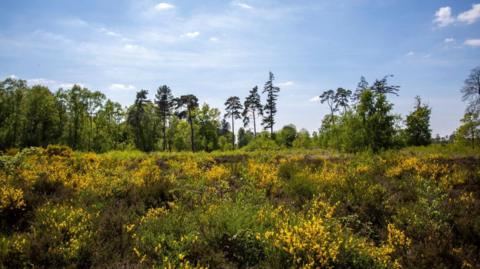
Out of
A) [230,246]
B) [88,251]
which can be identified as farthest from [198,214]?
[88,251]

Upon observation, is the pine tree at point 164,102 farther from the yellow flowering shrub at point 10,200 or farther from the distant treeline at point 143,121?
the yellow flowering shrub at point 10,200

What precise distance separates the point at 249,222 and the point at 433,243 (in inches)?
120

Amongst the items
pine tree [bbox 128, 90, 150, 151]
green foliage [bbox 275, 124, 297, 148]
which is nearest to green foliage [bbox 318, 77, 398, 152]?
green foliage [bbox 275, 124, 297, 148]

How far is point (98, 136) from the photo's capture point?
172 ft

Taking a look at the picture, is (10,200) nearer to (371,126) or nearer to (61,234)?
(61,234)

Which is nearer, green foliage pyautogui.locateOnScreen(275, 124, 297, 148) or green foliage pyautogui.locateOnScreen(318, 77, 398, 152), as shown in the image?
green foliage pyautogui.locateOnScreen(318, 77, 398, 152)

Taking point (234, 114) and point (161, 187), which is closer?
point (161, 187)

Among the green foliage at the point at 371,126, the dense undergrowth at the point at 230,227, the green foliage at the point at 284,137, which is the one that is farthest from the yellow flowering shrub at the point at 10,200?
the green foliage at the point at 284,137

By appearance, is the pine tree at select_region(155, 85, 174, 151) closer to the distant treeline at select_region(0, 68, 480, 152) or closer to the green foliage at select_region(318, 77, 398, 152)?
the distant treeline at select_region(0, 68, 480, 152)

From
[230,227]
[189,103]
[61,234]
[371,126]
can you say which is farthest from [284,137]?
[61,234]

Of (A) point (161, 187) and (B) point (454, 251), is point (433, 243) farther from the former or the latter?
(A) point (161, 187)

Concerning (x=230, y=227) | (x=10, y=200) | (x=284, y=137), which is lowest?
(x=230, y=227)

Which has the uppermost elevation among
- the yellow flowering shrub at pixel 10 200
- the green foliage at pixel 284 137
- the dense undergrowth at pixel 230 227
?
the green foliage at pixel 284 137

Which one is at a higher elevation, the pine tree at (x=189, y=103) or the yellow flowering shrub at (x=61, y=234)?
the pine tree at (x=189, y=103)
